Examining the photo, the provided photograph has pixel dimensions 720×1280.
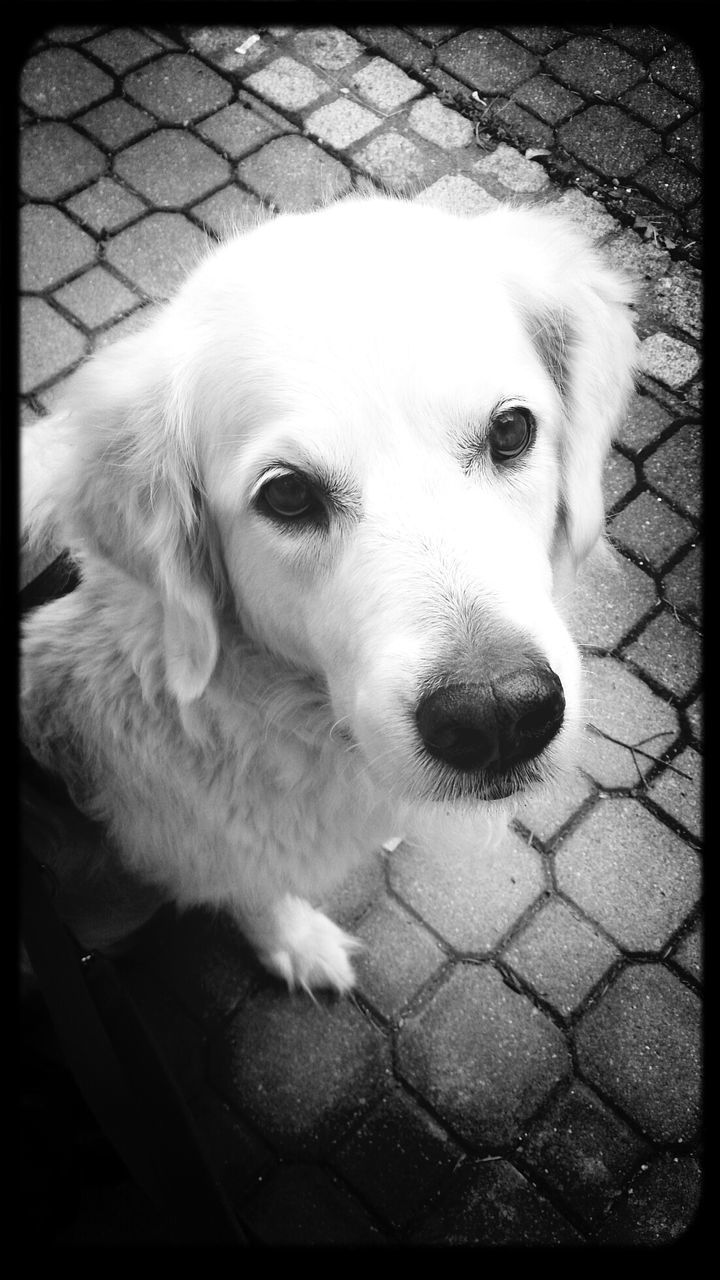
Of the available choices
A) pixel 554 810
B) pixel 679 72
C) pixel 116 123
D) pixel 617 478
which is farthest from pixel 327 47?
pixel 554 810

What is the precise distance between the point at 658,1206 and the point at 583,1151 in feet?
0.83

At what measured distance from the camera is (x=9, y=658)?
1.66m

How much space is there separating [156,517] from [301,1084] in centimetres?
196

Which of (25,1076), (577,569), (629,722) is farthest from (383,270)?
(25,1076)

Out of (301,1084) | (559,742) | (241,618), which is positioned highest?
(559,742)

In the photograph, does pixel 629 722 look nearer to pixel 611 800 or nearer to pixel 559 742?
pixel 611 800

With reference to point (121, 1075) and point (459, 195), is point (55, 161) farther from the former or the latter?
point (121, 1075)

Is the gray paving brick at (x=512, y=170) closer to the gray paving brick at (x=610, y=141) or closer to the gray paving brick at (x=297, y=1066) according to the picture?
the gray paving brick at (x=610, y=141)

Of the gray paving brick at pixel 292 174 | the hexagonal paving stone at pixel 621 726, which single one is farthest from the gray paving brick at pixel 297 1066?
the gray paving brick at pixel 292 174

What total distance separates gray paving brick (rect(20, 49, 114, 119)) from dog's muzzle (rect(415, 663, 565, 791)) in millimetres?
4237

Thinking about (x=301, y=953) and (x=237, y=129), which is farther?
(x=237, y=129)

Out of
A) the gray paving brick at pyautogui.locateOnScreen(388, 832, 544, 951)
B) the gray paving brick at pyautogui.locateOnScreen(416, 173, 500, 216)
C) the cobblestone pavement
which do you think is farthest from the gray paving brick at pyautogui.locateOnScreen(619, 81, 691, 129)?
the gray paving brick at pyautogui.locateOnScreen(388, 832, 544, 951)

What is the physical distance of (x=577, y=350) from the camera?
2059 millimetres

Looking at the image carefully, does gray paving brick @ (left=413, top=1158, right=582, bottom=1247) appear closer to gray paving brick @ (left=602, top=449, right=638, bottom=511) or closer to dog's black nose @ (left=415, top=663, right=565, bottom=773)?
dog's black nose @ (left=415, top=663, right=565, bottom=773)
